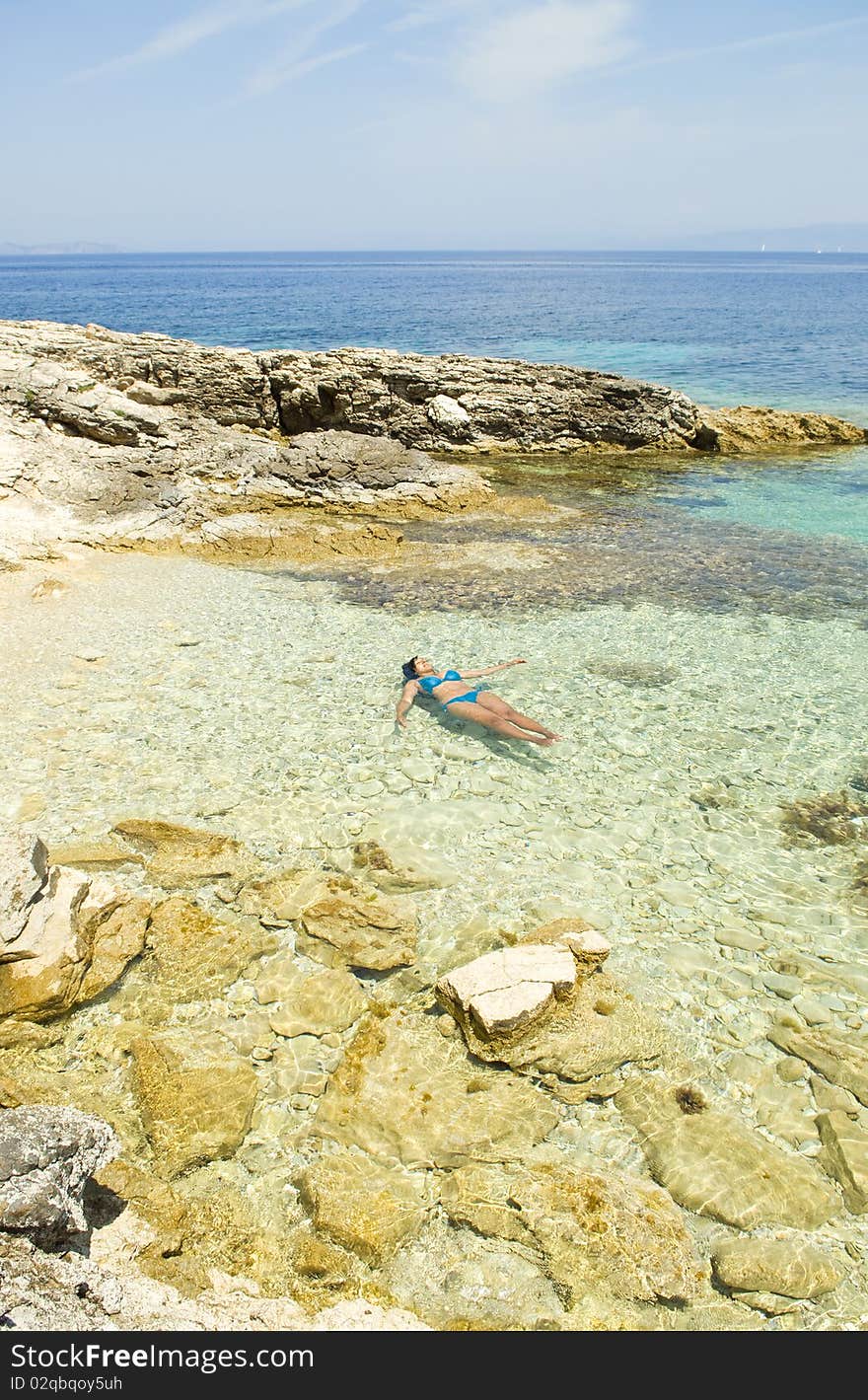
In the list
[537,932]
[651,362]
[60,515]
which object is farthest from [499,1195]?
[651,362]

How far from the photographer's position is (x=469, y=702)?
8711 mm

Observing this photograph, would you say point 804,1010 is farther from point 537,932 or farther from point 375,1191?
point 375,1191

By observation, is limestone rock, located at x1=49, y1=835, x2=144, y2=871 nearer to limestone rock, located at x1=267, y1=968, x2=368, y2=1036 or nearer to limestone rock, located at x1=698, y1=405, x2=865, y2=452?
limestone rock, located at x1=267, y1=968, x2=368, y2=1036

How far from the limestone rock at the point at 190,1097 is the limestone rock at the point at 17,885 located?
3.60 feet

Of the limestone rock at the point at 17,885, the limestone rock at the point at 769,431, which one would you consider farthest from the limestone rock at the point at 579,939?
the limestone rock at the point at 769,431

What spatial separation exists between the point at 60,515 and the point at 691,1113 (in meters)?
14.9

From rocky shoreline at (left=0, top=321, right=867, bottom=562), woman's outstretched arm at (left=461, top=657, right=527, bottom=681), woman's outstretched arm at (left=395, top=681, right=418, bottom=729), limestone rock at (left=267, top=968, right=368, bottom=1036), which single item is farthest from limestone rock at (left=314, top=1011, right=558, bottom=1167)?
rocky shoreline at (left=0, top=321, right=867, bottom=562)

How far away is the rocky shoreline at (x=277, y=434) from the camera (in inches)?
599

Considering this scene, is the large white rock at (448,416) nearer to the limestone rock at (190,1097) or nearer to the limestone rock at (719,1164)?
the limestone rock at (190,1097)

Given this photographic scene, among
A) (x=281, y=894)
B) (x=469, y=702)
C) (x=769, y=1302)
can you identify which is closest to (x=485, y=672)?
(x=469, y=702)

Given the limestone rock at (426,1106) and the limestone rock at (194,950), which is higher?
the limestone rock at (194,950)

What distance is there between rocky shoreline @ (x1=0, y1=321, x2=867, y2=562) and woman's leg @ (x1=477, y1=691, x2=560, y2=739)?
22.4 feet

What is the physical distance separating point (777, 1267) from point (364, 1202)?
2027 millimetres

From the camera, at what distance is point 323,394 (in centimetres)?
2216
